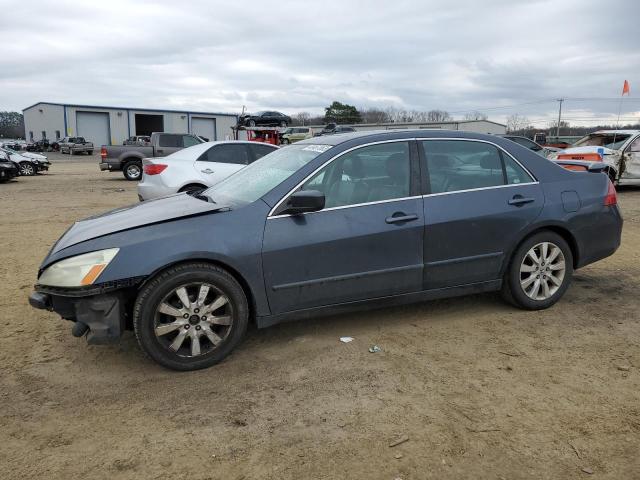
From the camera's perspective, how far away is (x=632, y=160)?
1336 cm

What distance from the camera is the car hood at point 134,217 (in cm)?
379

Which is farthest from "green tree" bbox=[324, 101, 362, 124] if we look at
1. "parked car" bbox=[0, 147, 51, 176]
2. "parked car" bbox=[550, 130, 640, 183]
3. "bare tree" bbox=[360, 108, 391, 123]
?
"parked car" bbox=[550, 130, 640, 183]

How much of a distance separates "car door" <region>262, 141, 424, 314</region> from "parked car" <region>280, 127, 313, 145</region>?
31.5 m

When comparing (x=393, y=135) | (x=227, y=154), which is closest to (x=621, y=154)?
(x=227, y=154)

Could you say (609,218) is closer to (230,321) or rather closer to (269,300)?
(269,300)

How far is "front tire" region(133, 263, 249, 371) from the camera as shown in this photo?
3.50 metres

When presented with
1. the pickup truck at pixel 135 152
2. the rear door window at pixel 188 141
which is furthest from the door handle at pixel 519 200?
the rear door window at pixel 188 141

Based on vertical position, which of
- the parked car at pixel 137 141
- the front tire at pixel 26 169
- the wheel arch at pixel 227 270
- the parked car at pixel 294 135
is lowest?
the wheel arch at pixel 227 270

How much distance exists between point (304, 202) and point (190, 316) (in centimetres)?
110

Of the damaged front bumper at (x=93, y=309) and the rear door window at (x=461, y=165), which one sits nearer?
the damaged front bumper at (x=93, y=309)

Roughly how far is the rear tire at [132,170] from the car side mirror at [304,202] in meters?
16.9

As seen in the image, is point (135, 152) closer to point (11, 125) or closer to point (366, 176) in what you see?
point (366, 176)

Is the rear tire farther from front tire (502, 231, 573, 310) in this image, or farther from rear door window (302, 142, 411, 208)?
front tire (502, 231, 573, 310)

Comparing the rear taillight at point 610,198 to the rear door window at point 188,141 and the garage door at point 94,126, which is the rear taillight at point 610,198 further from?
the garage door at point 94,126
